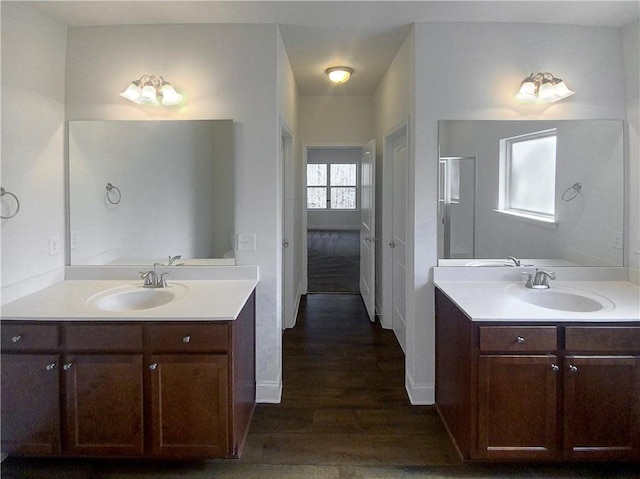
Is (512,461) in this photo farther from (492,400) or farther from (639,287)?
(639,287)

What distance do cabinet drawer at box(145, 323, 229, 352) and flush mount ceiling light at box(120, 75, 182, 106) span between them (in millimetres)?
1400

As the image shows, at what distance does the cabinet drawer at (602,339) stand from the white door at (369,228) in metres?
2.54

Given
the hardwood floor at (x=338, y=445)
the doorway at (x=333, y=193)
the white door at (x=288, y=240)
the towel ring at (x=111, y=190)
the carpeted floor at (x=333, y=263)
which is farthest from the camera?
the doorway at (x=333, y=193)

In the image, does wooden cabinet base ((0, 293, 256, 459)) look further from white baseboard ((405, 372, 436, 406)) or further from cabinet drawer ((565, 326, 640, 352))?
cabinet drawer ((565, 326, 640, 352))

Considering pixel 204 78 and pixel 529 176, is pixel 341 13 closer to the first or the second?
pixel 204 78

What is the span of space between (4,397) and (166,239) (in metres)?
1.17

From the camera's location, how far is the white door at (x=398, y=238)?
3797 mm

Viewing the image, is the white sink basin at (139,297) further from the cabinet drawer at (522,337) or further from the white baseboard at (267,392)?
the cabinet drawer at (522,337)

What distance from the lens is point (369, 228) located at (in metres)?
4.66

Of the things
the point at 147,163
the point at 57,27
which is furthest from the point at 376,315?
the point at 57,27

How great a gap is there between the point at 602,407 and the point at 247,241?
2083 millimetres

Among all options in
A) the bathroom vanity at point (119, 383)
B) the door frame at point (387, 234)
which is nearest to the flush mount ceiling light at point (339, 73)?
the door frame at point (387, 234)

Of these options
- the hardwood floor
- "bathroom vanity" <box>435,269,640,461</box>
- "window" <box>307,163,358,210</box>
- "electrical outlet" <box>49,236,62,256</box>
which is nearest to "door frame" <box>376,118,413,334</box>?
the hardwood floor

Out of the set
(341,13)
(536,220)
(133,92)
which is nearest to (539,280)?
(536,220)
